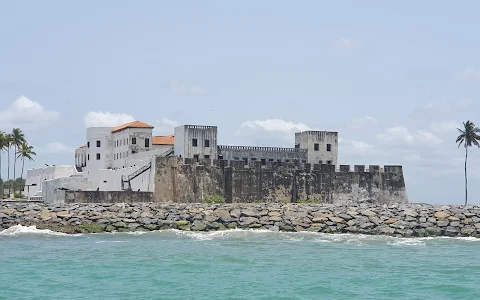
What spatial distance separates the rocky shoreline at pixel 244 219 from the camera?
3512 cm

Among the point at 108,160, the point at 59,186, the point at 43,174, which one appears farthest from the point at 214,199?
the point at 43,174

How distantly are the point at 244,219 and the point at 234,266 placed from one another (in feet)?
37.1

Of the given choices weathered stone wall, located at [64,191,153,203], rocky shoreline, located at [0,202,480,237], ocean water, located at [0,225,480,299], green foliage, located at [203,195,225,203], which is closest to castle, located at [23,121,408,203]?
weathered stone wall, located at [64,191,153,203]

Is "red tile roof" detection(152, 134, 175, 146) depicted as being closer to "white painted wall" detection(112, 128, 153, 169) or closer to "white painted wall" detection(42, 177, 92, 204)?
"white painted wall" detection(112, 128, 153, 169)

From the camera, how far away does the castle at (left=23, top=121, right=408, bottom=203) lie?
4259cm

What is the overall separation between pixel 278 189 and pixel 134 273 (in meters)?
22.2

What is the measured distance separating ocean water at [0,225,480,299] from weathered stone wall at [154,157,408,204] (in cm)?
824

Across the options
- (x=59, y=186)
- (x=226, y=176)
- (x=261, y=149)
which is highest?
(x=261, y=149)

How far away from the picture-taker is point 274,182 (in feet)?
146

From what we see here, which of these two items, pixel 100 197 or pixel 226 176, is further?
pixel 226 176

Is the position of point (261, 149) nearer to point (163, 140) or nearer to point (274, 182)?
point (163, 140)

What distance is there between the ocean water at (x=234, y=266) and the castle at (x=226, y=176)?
838 centimetres

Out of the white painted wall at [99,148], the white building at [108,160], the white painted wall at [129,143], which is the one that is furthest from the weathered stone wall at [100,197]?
the white painted wall at [99,148]

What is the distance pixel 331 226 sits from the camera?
35.3 meters
